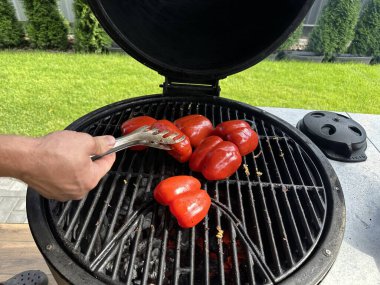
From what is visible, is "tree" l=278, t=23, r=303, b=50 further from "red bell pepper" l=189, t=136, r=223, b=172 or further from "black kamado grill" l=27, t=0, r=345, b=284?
"red bell pepper" l=189, t=136, r=223, b=172

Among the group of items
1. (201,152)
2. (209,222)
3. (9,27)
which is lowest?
(9,27)

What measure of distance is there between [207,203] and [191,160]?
0.32 metres

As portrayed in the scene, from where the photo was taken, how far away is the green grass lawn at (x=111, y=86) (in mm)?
4402

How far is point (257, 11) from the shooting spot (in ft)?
5.72

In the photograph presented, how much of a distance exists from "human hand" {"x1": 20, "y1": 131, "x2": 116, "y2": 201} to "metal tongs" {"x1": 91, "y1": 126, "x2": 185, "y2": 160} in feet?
0.63

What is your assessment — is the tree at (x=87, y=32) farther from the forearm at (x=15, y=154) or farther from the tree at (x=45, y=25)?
the forearm at (x=15, y=154)

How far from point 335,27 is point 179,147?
571 centimetres

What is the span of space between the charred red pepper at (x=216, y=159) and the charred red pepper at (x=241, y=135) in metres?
0.04

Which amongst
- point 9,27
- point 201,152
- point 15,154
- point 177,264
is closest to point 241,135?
point 201,152

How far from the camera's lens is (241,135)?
5.39 feet

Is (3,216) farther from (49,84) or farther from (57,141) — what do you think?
(49,84)

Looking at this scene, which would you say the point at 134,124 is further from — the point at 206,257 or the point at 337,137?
the point at 337,137

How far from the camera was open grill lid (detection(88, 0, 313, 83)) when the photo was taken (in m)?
1.69

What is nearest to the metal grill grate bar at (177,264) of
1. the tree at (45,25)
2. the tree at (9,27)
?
the tree at (45,25)
